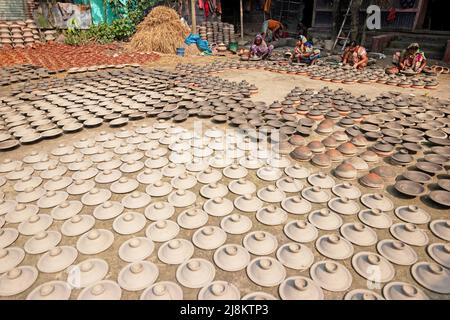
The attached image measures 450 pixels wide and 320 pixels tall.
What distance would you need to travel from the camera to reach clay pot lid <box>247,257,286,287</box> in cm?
210

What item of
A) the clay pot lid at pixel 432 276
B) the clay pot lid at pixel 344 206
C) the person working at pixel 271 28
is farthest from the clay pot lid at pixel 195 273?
the person working at pixel 271 28

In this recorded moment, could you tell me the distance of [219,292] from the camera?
1966 mm

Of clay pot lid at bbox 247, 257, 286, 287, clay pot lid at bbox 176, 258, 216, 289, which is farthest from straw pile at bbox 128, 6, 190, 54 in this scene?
clay pot lid at bbox 247, 257, 286, 287

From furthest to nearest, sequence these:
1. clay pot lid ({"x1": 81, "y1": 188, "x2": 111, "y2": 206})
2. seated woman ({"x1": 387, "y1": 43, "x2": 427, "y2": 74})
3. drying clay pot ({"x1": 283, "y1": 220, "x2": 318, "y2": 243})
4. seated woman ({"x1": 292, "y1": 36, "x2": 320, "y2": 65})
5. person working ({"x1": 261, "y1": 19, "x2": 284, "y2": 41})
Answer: person working ({"x1": 261, "y1": 19, "x2": 284, "y2": 41}), seated woman ({"x1": 292, "y1": 36, "x2": 320, "y2": 65}), seated woman ({"x1": 387, "y1": 43, "x2": 427, "y2": 74}), clay pot lid ({"x1": 81, "y1": 188, "x2": 111, "y2": 206}), drying clay pot ({"x1": 283, "y1": 220, "x2": 318, "y2": 243})

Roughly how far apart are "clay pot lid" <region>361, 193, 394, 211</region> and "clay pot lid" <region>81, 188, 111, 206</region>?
Answer: 2811mm

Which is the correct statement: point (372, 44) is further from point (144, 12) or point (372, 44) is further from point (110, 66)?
point (144, 12)

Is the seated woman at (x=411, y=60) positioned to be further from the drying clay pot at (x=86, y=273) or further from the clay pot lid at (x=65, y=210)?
the drying clay pot at (x=86, y=273)

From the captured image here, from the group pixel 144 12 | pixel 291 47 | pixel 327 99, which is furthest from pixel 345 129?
pixel 144 12

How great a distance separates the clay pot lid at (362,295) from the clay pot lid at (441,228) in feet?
3.47

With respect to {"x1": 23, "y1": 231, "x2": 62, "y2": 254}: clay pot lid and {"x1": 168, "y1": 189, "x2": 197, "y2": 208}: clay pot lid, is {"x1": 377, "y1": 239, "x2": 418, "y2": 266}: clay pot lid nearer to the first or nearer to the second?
{"x1": 168, "y1": 189, "x2": 197, "y2": 208}: clay pot lid

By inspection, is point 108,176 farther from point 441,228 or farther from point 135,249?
point 441,228

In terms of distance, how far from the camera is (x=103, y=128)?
15.8 feet

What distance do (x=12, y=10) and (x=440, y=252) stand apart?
1930cm

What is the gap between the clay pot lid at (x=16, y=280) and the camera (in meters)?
2.05
